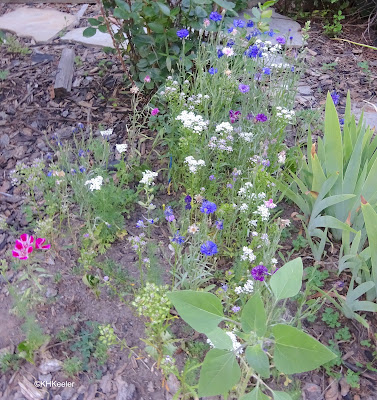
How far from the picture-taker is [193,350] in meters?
1.80

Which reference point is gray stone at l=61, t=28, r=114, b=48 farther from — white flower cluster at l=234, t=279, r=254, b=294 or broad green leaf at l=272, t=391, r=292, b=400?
broad green leaf at l=272, t=391, r=292, b=400

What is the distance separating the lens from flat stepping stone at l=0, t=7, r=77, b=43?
13.5 ft

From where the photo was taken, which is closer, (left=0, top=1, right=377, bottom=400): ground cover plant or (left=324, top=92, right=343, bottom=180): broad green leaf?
(left=0, top=1, right=377, bottom=400): ground cover plant

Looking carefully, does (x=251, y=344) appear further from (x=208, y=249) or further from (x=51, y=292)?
(x=51, y=292)

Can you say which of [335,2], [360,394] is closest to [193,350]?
[360,394]

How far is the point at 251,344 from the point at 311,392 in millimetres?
530

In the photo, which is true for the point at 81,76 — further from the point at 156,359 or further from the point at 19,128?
the point at 156,359

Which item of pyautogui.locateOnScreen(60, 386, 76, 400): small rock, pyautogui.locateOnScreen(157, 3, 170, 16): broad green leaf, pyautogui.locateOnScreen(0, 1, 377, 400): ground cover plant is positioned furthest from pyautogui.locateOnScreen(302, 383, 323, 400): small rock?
pyautogui.locateOnScreen(157, 3, 170, 16): broad green leaf

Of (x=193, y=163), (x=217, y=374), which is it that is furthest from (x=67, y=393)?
(x=193, y=163)

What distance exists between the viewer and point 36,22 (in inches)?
173

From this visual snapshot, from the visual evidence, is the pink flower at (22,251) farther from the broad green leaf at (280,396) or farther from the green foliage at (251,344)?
the broad green leaf at (280,396)

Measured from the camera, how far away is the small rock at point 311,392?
1.74 meters

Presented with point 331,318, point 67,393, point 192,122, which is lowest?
point 67,393

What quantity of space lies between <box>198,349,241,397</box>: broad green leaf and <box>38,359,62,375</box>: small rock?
723mm
